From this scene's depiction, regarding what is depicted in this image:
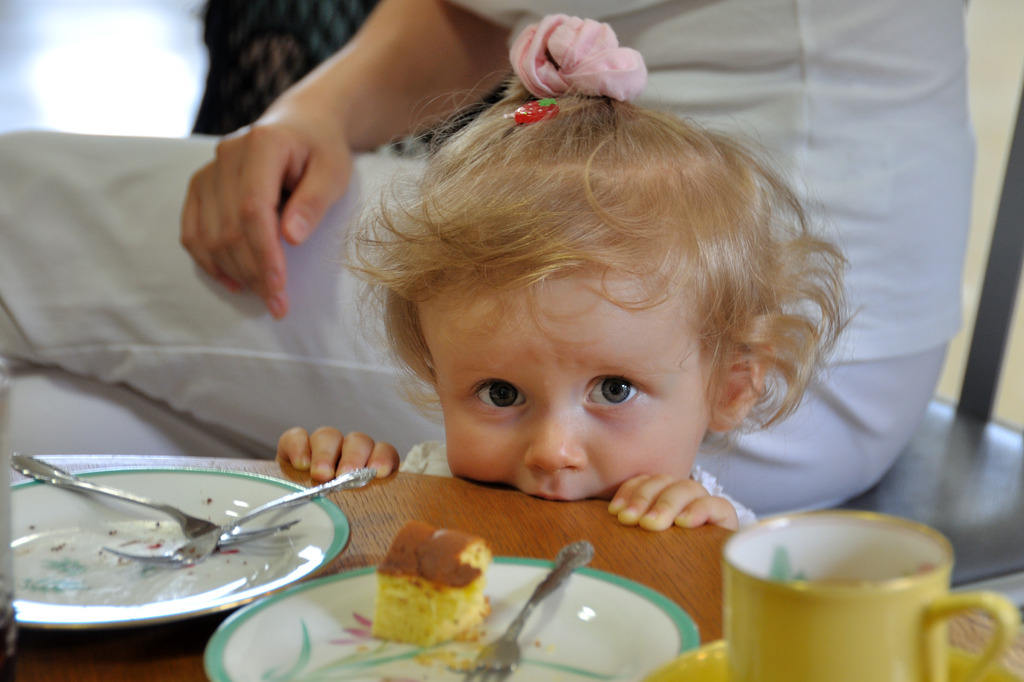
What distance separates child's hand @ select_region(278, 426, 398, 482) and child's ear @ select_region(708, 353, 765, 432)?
33cm

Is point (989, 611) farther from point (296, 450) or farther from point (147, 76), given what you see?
point (147, 76)

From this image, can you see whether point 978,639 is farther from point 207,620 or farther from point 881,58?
point 881,58

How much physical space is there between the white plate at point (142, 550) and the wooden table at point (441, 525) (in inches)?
0.6

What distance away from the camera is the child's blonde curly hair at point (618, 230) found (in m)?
0.81

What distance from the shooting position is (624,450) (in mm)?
847

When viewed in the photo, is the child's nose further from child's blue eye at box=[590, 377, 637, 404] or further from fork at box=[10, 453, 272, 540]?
fork at box=[10, 453, 272, 540]

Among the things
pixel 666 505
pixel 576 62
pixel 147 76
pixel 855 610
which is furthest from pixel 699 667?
pixel 147 76

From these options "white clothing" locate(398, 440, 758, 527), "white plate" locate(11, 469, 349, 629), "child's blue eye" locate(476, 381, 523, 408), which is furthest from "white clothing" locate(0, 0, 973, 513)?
"white plate" locate(11, 469, 349, 629)

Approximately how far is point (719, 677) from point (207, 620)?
30 centimetres

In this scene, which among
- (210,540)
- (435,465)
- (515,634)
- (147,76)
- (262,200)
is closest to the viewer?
(515,634)

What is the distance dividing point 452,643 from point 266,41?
148 centimetres

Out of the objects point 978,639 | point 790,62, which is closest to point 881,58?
point 790,62

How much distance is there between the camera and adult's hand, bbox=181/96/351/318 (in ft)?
4.03

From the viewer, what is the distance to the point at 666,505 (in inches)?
28.0
